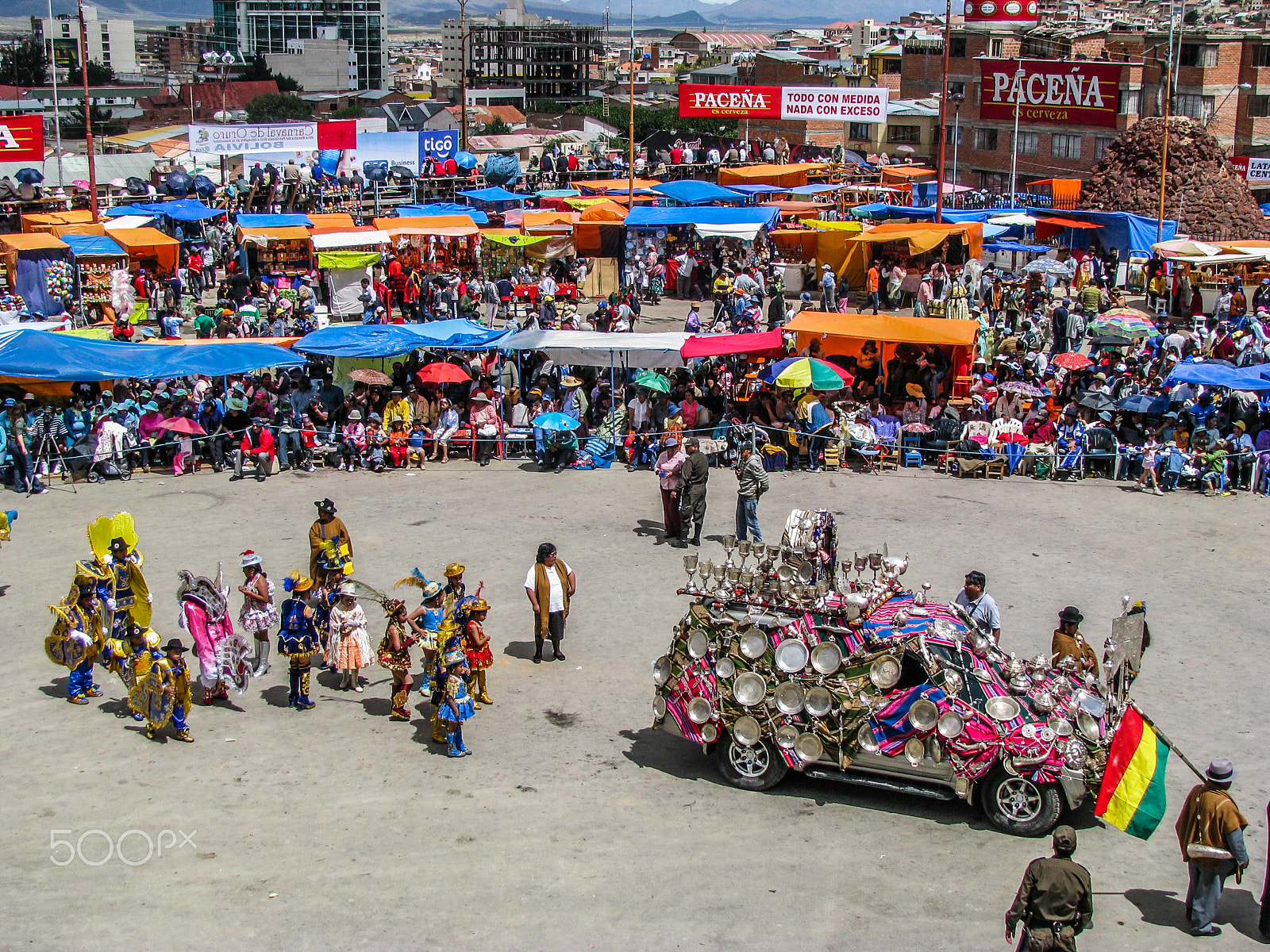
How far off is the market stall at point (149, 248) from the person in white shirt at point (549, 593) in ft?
68.0

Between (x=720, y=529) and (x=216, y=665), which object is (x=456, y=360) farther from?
(x=216, y=665)

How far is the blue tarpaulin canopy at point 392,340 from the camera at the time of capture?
19781mm

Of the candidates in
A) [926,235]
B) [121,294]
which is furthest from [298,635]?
[926,235]

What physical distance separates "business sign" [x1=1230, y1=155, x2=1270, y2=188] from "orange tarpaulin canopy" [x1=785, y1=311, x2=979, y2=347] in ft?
98.1

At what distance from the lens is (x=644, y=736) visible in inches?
420

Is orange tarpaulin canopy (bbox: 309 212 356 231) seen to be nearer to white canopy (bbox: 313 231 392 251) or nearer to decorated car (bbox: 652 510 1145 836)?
white canopy (bbox: 313 231 392 251)

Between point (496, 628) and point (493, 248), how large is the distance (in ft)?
64.7

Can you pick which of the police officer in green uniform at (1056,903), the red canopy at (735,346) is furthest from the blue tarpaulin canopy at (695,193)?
the police officer in green uniform at (1056,903)

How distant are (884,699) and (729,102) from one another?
4641cm

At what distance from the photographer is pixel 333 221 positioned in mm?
30906

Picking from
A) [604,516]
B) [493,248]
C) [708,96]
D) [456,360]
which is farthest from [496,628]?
[708,96]

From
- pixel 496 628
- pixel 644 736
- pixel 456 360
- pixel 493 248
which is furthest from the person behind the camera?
pixel 493 248

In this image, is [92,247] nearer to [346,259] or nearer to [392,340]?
[346,259]

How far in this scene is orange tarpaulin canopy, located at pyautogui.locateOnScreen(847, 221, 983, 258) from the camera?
99.6 ft
